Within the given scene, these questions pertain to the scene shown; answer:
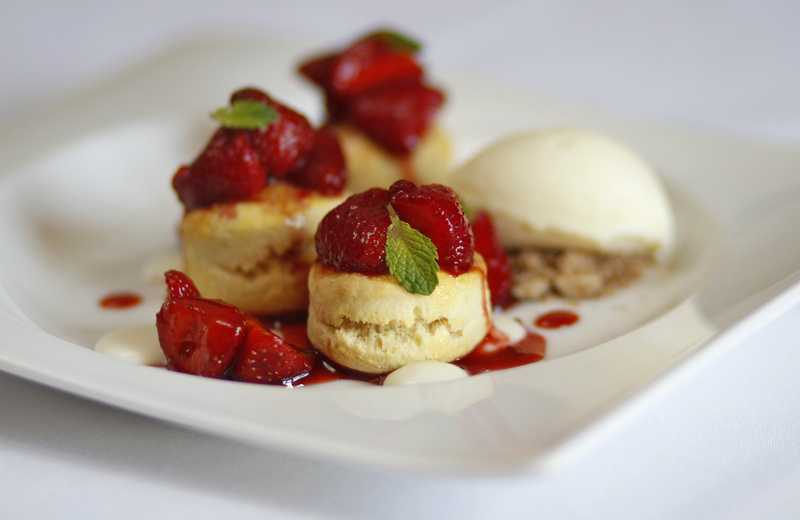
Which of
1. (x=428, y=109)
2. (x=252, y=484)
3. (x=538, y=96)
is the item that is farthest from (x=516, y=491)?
(x=538, y=96)

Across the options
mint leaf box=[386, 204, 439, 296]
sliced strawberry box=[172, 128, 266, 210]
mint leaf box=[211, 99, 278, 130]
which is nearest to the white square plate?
mint leaf box=[386, 204, 439, 296]

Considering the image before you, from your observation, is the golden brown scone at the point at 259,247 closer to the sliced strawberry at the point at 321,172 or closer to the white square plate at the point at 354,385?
the sliced strawberry at the point at 321,172

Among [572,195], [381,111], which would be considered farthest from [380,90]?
[572,195]

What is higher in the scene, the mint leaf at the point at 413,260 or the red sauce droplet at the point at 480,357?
the mint leaf at the point at 413,260

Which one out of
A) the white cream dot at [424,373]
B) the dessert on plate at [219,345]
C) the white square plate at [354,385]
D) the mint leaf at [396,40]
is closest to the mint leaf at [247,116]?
the dessert on plate at [219,345]

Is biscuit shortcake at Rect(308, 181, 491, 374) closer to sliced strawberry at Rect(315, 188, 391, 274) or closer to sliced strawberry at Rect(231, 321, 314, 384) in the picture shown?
sliced strawberry at Rect(315, 188, 391, 274)

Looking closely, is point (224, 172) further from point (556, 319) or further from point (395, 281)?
point (556, 319)
